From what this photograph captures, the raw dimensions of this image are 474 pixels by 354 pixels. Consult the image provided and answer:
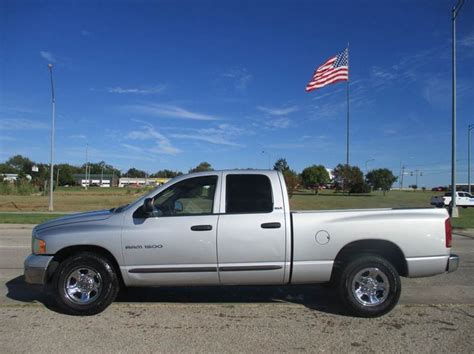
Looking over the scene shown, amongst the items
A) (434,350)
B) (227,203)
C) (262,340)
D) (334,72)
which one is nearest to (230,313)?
(262,340)

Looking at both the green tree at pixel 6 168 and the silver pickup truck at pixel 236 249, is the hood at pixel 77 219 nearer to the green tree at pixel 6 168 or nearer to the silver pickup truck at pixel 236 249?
the silver pickup truck at pixel 236 249

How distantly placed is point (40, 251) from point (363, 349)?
A: 3.92 m

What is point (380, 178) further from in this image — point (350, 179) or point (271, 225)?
point (271, 225)

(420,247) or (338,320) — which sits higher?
(420,247)

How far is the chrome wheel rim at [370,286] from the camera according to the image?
554 centimetres

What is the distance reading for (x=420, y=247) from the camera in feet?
18.4

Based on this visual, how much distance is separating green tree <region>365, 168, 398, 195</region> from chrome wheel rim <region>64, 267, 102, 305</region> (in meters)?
97.8

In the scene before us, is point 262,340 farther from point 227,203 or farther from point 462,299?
point 462,299

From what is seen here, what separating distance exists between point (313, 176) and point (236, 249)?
360 ft

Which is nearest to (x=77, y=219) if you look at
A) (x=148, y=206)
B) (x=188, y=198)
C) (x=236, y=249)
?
(x=148, y=206)

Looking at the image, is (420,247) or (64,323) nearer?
(64,323)

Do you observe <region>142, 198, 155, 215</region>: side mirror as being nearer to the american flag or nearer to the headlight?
the headlight

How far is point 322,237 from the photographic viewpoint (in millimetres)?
5570

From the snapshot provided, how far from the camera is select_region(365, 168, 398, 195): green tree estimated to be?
98938mm
